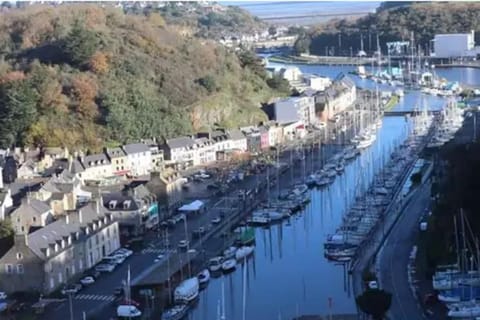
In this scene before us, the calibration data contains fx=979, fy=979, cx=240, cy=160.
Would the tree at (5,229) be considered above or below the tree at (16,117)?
Result: below

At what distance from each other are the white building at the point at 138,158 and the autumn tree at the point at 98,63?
2.16 m

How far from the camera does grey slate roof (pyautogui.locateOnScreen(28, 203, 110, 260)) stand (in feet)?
25.2

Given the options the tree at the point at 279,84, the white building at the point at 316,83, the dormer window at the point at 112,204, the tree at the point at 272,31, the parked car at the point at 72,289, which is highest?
the tree at the point at 272,31

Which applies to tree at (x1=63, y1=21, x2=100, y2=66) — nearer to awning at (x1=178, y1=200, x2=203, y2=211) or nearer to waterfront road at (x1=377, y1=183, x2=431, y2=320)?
awning at (x1=178, y1=200, x2=203, y2=211)

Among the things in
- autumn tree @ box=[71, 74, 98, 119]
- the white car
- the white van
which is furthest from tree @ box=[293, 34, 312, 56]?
the white van

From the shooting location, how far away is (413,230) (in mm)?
8828

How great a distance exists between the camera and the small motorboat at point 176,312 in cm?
689

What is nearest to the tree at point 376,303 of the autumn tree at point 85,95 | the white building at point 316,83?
the autumn tree at point 85,95

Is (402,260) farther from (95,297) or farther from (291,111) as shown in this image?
(291,111)

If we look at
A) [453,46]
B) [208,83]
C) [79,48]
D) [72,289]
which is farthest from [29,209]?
[453,46]

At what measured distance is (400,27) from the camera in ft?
96.7

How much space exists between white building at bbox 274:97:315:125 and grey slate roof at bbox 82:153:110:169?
404cm

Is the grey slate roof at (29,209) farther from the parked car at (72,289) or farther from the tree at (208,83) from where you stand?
the tree at (208,83)

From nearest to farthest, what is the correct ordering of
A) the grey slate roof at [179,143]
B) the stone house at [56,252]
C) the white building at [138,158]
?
the stone house at [56,252]
the white building at [138,158]
the grey slate roof at [179,143]
